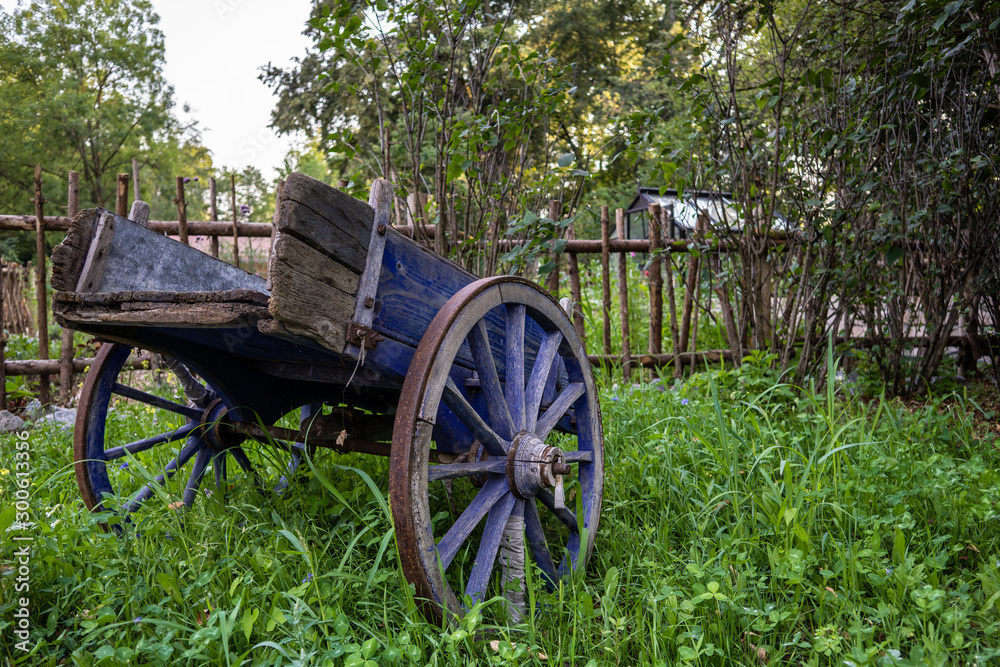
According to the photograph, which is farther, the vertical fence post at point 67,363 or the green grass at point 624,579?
the vertical fence post at point 67,363

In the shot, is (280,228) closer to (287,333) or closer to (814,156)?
(287,333)

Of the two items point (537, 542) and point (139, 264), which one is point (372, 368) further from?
point (139, 264)

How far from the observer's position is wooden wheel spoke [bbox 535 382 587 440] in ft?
6.40

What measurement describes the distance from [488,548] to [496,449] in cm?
27

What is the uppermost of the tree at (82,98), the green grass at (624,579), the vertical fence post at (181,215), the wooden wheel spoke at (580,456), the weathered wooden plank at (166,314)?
the tree at (82,98)

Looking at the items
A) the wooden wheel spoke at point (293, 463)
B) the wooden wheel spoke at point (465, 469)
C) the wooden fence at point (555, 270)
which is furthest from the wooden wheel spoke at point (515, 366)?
the wooden fence at point (555, 270)

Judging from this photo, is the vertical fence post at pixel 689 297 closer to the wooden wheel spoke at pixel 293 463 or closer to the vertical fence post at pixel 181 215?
the wooden wheel spoke at pixel 293 463

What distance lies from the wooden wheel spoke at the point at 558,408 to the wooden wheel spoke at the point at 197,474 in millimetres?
1245

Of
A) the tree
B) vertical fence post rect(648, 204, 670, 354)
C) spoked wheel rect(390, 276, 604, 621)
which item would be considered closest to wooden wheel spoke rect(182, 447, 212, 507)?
spoked wheel rect(390, 276, 604, 621)

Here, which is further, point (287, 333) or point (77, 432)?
point (77, 432)

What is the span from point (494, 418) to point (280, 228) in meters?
0.81

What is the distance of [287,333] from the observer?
4.65ft

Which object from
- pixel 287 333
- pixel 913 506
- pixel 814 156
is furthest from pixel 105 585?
pixel 814 156

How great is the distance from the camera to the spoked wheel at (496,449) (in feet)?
4.87
